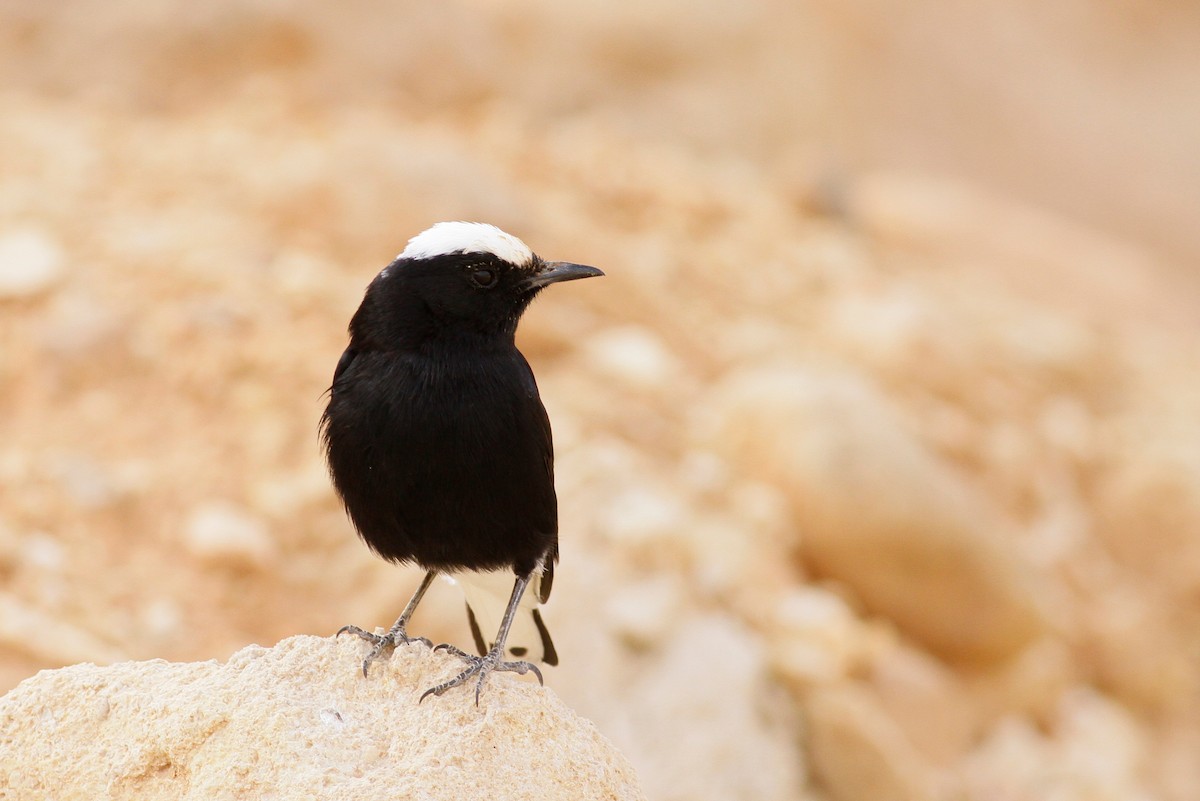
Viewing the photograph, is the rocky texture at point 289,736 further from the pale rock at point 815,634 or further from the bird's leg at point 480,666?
the pale rock at point 815,634

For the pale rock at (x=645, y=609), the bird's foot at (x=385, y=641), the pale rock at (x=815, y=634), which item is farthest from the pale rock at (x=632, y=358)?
the bird's foot at (x=385, y=641)

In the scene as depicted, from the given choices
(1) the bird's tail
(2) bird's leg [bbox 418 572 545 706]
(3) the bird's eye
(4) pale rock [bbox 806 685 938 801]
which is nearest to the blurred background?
(4) pale rock [bbox 806 685 938 801]

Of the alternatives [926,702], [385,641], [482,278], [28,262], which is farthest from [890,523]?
[28,262]

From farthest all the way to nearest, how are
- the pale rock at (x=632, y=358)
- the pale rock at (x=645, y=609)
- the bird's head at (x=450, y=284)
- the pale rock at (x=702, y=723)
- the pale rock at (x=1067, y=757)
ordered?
1. the pale rock at (x=632, y=358)
2. the pale rock at (x=1067, y=757)
3. the pale rock at (x=645, y=609)
4. the pale rock at (x=702, y=723)
5. the bird's head at (x=450, y=284)

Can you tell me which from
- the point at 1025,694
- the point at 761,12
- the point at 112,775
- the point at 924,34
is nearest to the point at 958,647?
the point at 1025,694

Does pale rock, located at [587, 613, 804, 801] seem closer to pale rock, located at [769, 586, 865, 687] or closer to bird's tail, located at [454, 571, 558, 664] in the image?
pale rock, located at [769, 586, 865, 687]

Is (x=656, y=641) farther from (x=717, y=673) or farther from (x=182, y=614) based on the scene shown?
(x=182, y=614)
